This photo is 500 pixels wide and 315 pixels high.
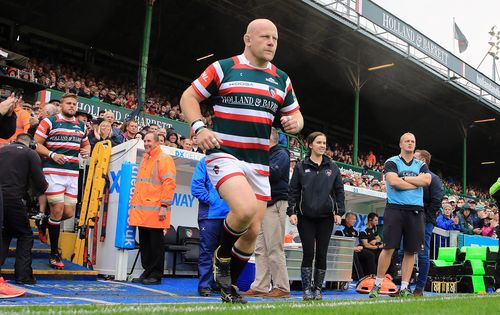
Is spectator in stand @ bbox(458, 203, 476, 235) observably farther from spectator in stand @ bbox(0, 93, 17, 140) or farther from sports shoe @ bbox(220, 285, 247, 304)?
spectator in stand @ bbox(0, 93, 17, 140)

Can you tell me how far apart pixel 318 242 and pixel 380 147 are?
3380 centimetres

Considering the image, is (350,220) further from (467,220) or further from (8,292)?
(8,292)

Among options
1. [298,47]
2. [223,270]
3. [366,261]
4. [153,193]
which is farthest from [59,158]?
[298,47]

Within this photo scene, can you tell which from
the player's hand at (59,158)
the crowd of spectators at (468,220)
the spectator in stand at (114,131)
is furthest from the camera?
the crowd of spectators at (468,220)

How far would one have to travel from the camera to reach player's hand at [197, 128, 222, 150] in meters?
4.14

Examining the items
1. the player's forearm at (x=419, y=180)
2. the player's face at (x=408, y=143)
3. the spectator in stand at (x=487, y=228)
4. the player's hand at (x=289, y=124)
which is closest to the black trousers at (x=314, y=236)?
the player's forearm at (x=419, y=180)

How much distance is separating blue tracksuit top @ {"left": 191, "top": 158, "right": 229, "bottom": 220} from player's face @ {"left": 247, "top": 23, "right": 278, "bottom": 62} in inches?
111

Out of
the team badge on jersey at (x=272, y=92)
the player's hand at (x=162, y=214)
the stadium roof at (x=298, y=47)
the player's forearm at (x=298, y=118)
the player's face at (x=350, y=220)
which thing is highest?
the stadium roof at (x=298, y=47)

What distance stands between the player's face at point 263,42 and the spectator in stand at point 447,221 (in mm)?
10512

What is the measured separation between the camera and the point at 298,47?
24062 millimetres

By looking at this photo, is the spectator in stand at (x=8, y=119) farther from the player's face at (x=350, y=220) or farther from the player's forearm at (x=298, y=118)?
the player's face at (x=350, y=220)

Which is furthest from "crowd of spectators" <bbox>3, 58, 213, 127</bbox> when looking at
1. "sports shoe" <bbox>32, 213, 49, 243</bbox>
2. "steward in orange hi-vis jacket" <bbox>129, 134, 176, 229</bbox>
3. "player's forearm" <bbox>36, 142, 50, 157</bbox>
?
"steward in orange hi-vis jacket" <bbox>129, 134, 176, 229</bbox>

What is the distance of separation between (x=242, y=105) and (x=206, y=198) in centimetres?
288

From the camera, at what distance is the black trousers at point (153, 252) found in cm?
765
